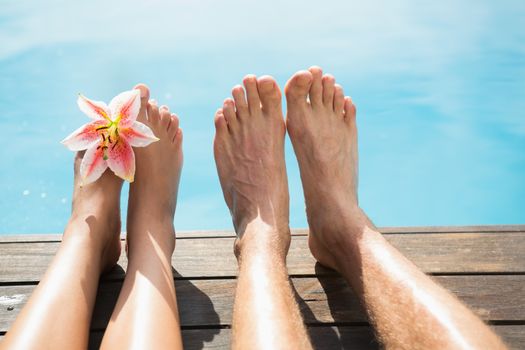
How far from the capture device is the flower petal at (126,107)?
1.63 meters

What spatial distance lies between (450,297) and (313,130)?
97 centimetres

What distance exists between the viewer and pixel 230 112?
2135 mm

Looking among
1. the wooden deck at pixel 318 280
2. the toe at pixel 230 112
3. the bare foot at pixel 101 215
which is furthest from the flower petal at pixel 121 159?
the toe at pixel 230 112

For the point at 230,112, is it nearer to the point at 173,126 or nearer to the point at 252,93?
the point at 252,93

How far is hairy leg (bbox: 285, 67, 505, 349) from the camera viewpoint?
3.68ft

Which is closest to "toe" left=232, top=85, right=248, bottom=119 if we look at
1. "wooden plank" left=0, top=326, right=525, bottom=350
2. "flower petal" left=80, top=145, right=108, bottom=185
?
"flower petal" left=80, top=145, right=108, bottom=185

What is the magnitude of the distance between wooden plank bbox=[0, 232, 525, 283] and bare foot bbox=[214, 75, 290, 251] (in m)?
0.17

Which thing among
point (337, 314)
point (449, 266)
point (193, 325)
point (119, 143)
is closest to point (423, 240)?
point (449, 266)

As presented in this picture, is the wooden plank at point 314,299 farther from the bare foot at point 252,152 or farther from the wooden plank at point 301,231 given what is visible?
the wooden plank at point 301,231

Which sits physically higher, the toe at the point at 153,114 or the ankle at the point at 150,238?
the toe at the point at 153,114

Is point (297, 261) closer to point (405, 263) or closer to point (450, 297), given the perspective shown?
point (405, 263)

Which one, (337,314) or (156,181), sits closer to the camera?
(337,314)

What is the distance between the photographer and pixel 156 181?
6.25ft

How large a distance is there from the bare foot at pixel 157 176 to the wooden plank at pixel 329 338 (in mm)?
317
